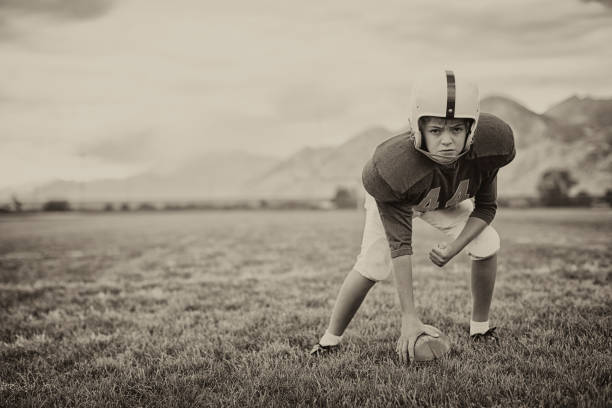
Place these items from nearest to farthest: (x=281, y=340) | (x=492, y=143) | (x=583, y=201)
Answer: (x=492, y=143), (x=281, y=340), (x=583, y=201)

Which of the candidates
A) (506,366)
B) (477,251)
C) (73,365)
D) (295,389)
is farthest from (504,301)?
(73,365)

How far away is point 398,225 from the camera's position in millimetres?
3170

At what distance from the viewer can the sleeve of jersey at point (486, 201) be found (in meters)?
3.46

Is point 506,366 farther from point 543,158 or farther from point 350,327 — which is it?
point 543,158

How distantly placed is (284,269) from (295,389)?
4974mm

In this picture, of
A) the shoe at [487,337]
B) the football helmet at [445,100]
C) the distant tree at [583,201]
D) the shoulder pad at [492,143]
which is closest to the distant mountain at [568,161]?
the distant tree at [583,201]

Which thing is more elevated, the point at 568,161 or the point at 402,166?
the point at 568,161

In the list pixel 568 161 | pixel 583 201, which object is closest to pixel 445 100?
pixel 583 201

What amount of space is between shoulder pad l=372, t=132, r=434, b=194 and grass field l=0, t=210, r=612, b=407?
1.22 m

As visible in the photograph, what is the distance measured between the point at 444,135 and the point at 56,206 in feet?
221

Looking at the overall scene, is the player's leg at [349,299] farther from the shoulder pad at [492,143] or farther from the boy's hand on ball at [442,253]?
the shoulder pad at [492,143]

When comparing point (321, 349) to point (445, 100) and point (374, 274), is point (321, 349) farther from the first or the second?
point (445, 100)

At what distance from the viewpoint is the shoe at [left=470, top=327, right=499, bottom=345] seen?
142 inches

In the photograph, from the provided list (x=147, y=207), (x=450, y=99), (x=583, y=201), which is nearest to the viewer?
(x=450, y=99)
